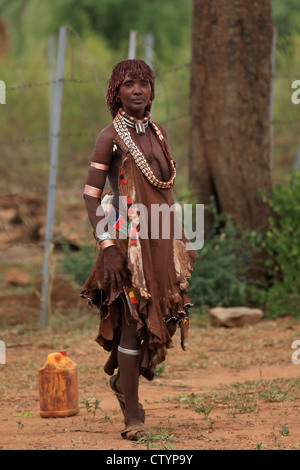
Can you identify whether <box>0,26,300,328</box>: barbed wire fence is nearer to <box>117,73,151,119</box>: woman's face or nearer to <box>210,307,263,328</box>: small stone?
<box>210,307,263,328</box>: small stone

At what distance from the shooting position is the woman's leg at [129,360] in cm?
372

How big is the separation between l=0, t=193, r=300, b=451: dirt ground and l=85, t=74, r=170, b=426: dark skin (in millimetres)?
261

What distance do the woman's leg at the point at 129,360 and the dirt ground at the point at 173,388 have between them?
8.2 inches

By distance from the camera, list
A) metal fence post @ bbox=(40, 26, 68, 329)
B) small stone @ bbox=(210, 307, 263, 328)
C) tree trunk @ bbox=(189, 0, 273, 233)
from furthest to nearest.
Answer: tree trunk @ bbox=(189, 0, 273, 233) < small stone @ bbox=(210, 307, 263, 328) < metal fence post @ bbox=(40, 26, 68, 329)

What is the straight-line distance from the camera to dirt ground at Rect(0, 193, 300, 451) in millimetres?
3730

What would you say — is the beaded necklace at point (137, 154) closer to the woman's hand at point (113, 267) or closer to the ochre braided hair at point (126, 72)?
the ochre braided hair at point (126, 72)

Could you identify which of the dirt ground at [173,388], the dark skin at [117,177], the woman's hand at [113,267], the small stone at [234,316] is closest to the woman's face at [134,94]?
the dark skin at [117,177]

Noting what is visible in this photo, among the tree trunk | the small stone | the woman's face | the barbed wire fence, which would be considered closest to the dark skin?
the woman's face

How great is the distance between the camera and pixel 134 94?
3.73m

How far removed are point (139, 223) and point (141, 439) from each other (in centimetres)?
103

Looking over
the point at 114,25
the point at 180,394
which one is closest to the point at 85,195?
the point at 180,394

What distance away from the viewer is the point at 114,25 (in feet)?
54.1
